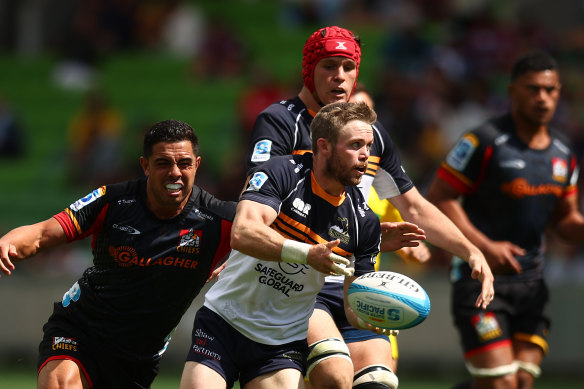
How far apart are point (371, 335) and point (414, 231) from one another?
1.03 m

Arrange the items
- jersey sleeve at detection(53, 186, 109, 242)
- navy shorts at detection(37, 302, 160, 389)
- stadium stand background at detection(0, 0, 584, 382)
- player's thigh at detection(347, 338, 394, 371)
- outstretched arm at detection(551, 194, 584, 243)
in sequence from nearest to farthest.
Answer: jersey sleeve at detection(53, 186, 109, 242) < navy shorts at detection(37, 302, 160, 389) < player's thigh at detection(347, 338, 394, 371) < outstretched arm at detection(551, 194, 584, 243) < stadium stand background at detection(0, 0, 584, 382)

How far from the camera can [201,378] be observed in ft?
20.4

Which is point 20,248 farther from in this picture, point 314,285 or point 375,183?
point 375,183

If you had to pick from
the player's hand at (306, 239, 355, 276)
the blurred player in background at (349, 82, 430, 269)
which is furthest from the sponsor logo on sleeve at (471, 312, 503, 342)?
the player's hand at (306, 239, 355, 276)

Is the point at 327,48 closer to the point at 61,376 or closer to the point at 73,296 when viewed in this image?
the point at 73,296

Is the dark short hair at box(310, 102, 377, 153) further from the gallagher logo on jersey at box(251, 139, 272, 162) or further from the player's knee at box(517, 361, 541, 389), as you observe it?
the player's knee at box(517, 361, 541, 389)

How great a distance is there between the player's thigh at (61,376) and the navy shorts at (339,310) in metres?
1.60

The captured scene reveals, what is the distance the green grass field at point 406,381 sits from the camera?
40.1ft

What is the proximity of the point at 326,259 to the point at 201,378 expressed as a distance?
123cm

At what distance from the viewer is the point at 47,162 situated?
18266 mm

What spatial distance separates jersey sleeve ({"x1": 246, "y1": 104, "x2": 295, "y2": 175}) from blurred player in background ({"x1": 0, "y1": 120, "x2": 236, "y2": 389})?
1.18ft

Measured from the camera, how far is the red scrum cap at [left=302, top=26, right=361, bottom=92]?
7.05 m

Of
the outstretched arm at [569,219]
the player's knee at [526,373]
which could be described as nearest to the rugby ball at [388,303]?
the player's knee at [526,373]

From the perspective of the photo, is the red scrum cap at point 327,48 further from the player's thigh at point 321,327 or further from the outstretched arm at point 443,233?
the player's thigh at point 321,327
